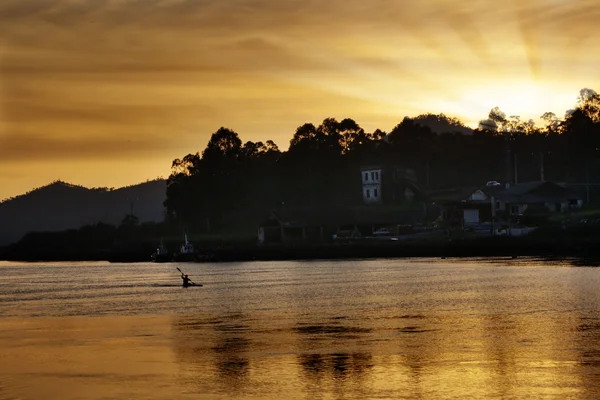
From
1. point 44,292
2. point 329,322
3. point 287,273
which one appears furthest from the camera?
point 287,273

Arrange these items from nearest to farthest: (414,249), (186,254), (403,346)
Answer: (403,346)
(414,249)
(186,254)

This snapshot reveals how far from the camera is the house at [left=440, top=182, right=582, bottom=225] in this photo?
181 meters

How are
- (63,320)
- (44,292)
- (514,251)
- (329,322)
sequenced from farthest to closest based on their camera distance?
(514,251)
(44,292)
(63,320)
(329,322)

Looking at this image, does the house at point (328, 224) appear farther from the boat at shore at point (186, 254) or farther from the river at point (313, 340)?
the river at point (313, 340)

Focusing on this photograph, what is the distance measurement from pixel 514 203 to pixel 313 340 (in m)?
126

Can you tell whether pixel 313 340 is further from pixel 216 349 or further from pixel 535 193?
pixel 535 193

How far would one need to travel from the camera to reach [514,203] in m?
181

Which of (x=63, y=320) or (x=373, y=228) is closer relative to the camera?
(x=63, y=320)

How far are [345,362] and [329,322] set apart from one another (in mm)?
21038

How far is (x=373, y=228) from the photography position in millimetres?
192375

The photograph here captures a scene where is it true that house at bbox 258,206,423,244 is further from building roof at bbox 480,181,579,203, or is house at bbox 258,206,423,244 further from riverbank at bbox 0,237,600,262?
building roof at bbox 480,181,579,203

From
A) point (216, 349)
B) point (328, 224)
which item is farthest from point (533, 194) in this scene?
point (216, 349)

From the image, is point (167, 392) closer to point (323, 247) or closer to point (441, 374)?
point (441, 374)

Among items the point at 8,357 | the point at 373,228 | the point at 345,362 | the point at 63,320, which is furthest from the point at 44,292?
the point at 373,228
